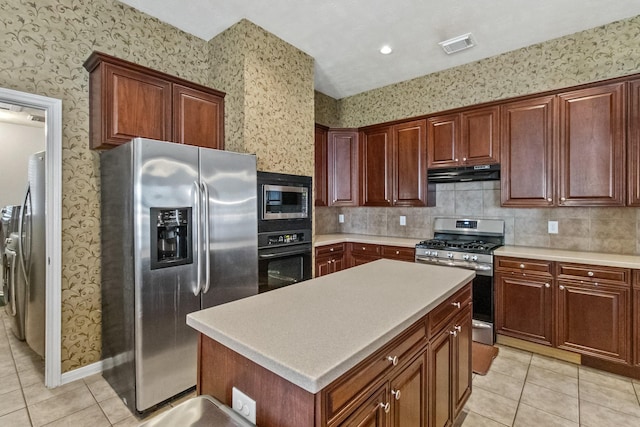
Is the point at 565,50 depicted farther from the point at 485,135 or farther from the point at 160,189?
the point at 160,189

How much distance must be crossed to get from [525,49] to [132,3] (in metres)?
3.79

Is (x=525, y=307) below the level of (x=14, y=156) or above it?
below

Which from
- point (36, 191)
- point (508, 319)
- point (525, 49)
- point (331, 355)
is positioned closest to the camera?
point (331, 355)

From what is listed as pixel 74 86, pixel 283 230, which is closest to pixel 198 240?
pixel 283 230

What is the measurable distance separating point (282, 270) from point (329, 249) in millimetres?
982

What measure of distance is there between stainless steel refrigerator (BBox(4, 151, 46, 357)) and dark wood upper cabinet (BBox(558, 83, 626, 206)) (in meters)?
4.50

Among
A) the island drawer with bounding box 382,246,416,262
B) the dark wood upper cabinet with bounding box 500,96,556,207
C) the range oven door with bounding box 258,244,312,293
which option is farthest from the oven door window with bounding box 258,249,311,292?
the dark wood upper cabinet with bounding box 500,96,556,207

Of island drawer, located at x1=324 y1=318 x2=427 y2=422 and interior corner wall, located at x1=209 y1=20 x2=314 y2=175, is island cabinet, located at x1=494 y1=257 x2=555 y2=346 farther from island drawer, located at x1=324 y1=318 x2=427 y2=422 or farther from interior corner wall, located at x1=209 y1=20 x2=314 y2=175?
interior corner wall, located at x1=209 y1=20 x2=314 y2=175

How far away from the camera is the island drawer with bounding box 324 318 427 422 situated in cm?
89

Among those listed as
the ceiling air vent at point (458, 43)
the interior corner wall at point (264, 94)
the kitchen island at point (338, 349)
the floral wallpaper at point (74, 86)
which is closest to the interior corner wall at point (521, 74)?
the ceiling air vent at point (458, 43)

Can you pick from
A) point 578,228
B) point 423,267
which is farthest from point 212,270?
point 578,228

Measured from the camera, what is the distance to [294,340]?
39.8 inches

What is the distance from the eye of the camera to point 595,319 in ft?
8.55

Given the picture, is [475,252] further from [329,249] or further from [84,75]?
[84,75]
